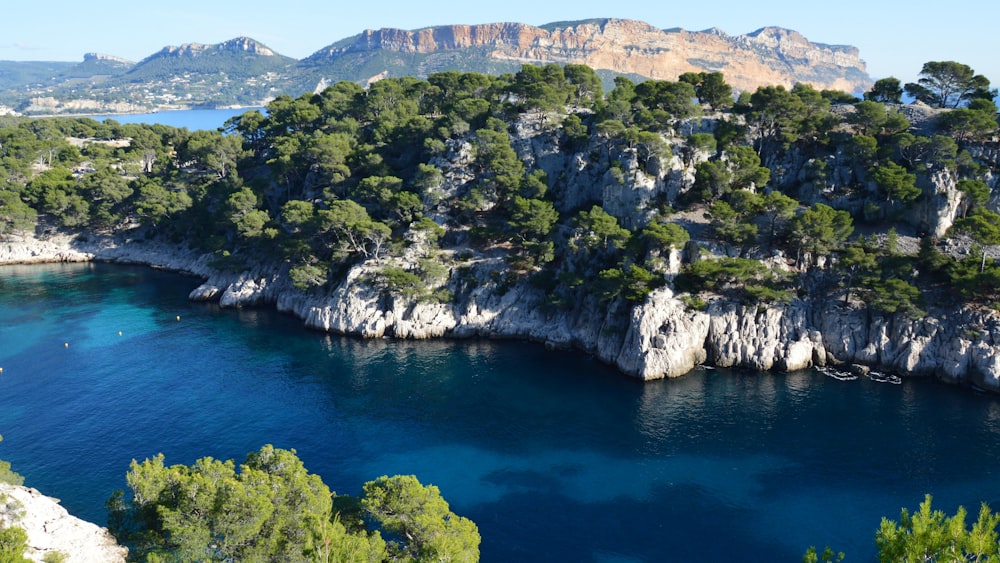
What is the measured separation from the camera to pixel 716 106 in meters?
92.6

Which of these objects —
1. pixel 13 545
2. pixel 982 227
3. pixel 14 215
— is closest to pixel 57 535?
pixel 13 545

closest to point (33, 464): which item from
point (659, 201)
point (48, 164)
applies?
point (659, 201)

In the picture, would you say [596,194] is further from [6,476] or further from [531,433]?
[6,476]

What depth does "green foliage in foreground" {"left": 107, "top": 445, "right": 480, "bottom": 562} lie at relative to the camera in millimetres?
27969

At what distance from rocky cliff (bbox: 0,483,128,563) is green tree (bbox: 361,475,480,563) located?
14325 millimetres

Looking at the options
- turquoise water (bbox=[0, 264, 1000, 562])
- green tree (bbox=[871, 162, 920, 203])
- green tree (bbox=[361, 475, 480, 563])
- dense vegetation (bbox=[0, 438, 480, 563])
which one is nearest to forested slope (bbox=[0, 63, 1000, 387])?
green tree (bbox=[871, 162, 920, 203])

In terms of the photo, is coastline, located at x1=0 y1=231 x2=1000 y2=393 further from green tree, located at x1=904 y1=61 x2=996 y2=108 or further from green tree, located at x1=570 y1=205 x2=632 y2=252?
green tree, located at x1=904 y1=61 x2=996 y2=108

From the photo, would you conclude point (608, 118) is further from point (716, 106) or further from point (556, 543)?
point (556, 543)

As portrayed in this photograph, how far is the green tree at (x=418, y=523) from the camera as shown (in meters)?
28.7

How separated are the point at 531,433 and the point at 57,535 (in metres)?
33.2

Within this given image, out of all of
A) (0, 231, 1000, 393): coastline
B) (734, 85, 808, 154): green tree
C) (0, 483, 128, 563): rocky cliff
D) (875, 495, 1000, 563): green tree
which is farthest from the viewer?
(734, 85, 808, 154): green tree

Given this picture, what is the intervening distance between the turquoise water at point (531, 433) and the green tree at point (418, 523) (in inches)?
349

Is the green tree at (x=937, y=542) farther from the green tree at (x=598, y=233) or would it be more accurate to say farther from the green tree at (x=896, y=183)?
the green tree at (x=896, y=183)

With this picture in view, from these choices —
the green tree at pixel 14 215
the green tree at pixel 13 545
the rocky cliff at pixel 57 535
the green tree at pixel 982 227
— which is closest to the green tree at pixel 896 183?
the green tree at pixel 982 227
